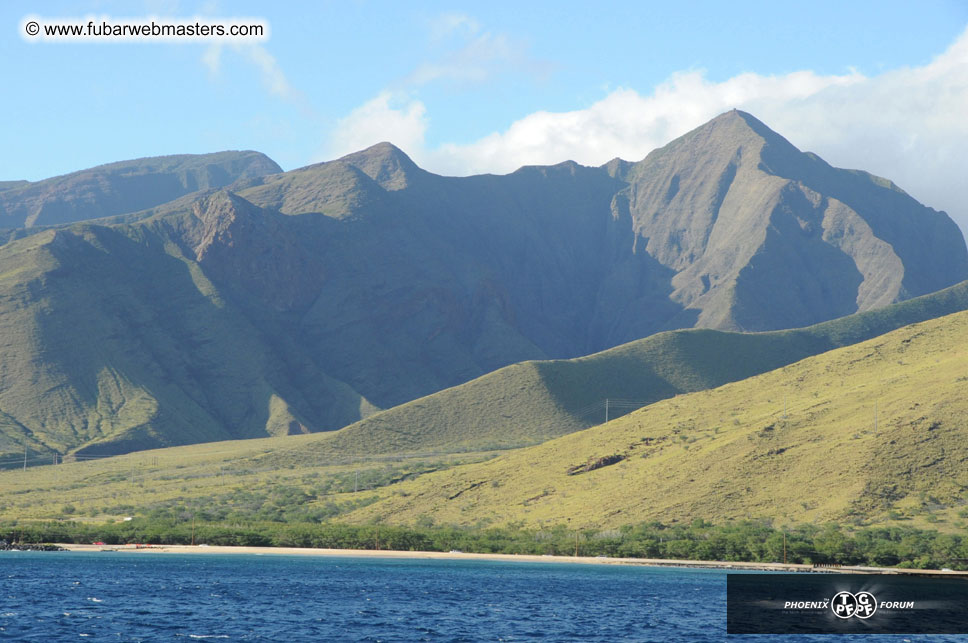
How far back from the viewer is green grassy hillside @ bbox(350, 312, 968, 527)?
103750mm

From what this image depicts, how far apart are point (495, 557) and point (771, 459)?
31748mm

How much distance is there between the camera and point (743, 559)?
93.2 m

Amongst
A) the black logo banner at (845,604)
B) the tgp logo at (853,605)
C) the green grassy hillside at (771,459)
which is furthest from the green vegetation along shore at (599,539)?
the tgp logo at (853,605)

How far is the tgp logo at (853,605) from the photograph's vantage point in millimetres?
66375

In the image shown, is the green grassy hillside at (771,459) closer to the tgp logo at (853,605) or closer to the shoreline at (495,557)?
the shoreline at (495,557)

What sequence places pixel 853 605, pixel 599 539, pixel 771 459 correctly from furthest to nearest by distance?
pixel 771 459
pixel 599 539
pixel 853 605

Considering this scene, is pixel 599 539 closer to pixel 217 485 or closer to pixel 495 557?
pixel 495 557

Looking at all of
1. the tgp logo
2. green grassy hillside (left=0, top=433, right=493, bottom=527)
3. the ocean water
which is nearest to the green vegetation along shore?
the ocean water

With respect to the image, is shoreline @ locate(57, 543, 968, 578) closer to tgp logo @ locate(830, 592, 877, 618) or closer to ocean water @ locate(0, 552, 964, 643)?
ocean water @ locate(0, 552, 964, 643)

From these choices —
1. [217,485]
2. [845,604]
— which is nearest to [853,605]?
[845,604]

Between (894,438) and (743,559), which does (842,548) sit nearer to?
(743,559)

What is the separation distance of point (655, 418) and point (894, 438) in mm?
44806

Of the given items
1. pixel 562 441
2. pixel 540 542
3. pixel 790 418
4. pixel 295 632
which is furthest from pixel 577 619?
pixel 562 441

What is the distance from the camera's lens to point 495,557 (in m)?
99.1
